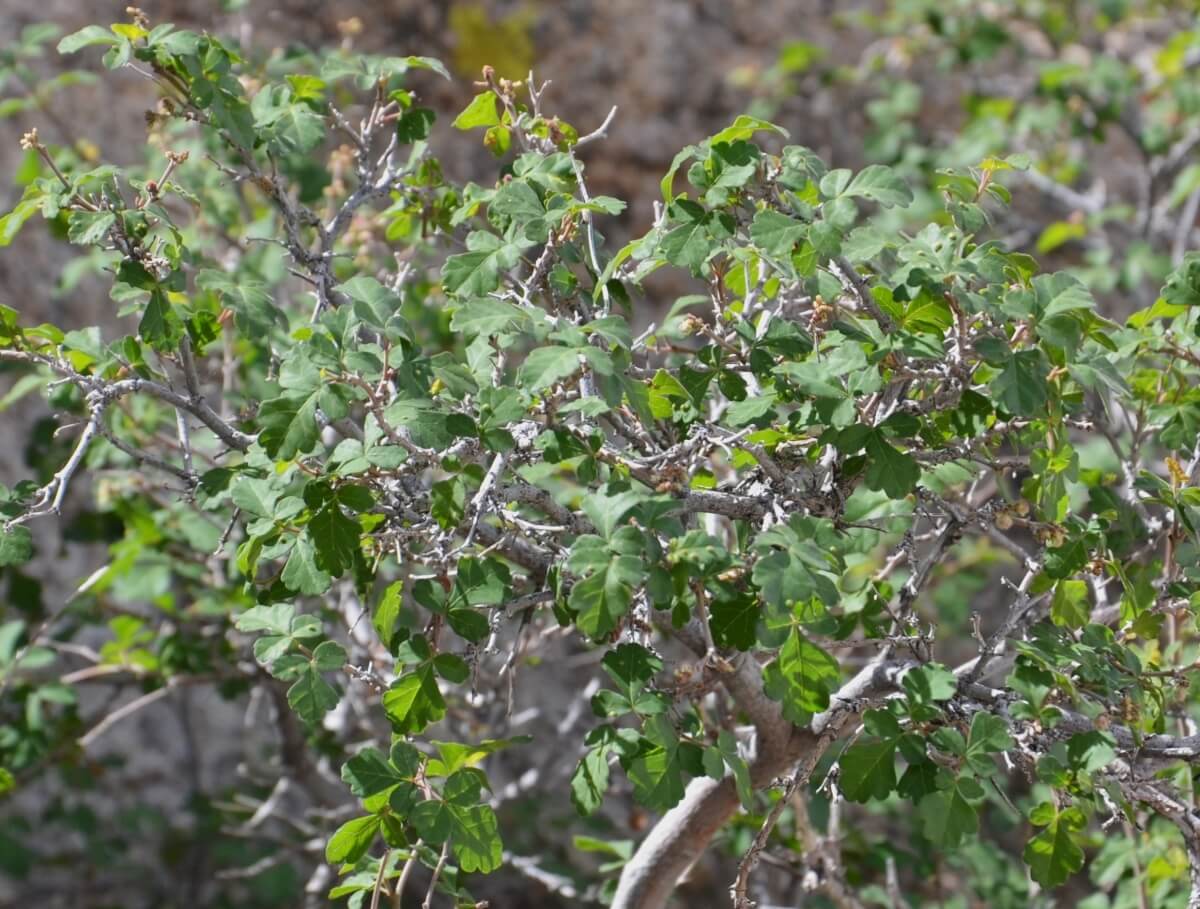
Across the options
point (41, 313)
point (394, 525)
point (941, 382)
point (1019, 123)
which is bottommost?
point (41, 313)

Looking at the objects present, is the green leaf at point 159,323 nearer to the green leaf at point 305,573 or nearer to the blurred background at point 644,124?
the green leaf at point 305,573

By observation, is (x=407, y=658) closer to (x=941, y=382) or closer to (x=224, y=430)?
(x=224, y=430)

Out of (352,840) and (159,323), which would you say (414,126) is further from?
(352,840)

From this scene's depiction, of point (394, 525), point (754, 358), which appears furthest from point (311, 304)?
point (754, 358)

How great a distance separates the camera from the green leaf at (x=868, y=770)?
1502mm

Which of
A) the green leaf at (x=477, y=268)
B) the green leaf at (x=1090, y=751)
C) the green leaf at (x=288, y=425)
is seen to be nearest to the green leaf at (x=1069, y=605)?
the green leaf at (x=1090, y=751)

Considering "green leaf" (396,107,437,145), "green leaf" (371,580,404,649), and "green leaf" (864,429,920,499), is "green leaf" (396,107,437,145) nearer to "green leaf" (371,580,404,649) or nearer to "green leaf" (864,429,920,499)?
"green leaf" (371,580,404,649)

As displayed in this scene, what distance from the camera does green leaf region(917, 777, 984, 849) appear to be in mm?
1452

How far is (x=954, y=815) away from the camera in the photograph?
146 cm

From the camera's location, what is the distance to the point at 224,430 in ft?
5.65

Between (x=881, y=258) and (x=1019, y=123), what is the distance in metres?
2.35

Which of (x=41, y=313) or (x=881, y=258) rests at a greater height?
(x=881, y=258)

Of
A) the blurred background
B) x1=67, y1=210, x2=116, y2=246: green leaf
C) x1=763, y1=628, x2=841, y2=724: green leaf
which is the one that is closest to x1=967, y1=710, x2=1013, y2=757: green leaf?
x1=763, y1=628, x2=841, y2=724: green leaf

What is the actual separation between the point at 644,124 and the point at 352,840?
3.20 metres
